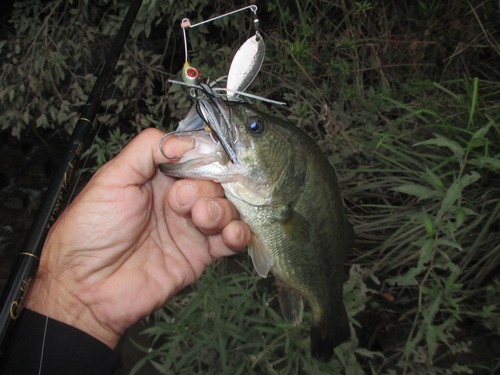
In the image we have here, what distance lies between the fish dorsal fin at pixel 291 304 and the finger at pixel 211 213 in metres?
0.53

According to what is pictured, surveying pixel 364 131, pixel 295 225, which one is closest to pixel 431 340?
pixel 295 225

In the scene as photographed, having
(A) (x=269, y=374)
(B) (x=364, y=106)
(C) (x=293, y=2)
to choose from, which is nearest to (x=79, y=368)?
(A) (x=269, y=374)

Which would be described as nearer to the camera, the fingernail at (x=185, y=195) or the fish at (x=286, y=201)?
the fish at (x=286, y=201)

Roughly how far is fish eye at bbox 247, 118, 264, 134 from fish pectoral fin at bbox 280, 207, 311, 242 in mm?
397

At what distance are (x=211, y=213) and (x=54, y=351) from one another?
0.94 metres

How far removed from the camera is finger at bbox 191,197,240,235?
4.53 feet

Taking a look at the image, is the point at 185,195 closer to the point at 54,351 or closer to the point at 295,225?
the point at 295,225

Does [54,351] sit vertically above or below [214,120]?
below

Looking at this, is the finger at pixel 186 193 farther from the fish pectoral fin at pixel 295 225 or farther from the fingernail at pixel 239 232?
the fish pectoral fin at pixel 295 225

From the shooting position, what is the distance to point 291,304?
171cm

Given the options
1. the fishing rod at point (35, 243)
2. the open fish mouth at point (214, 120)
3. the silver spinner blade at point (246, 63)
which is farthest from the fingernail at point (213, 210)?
the fishing rod at point (35, 243)

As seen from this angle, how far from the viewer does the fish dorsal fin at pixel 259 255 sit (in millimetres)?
Result: 1517

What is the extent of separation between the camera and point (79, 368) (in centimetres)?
143

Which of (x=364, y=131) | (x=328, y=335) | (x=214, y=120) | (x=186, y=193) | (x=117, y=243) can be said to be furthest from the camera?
(x=364, y=131)
